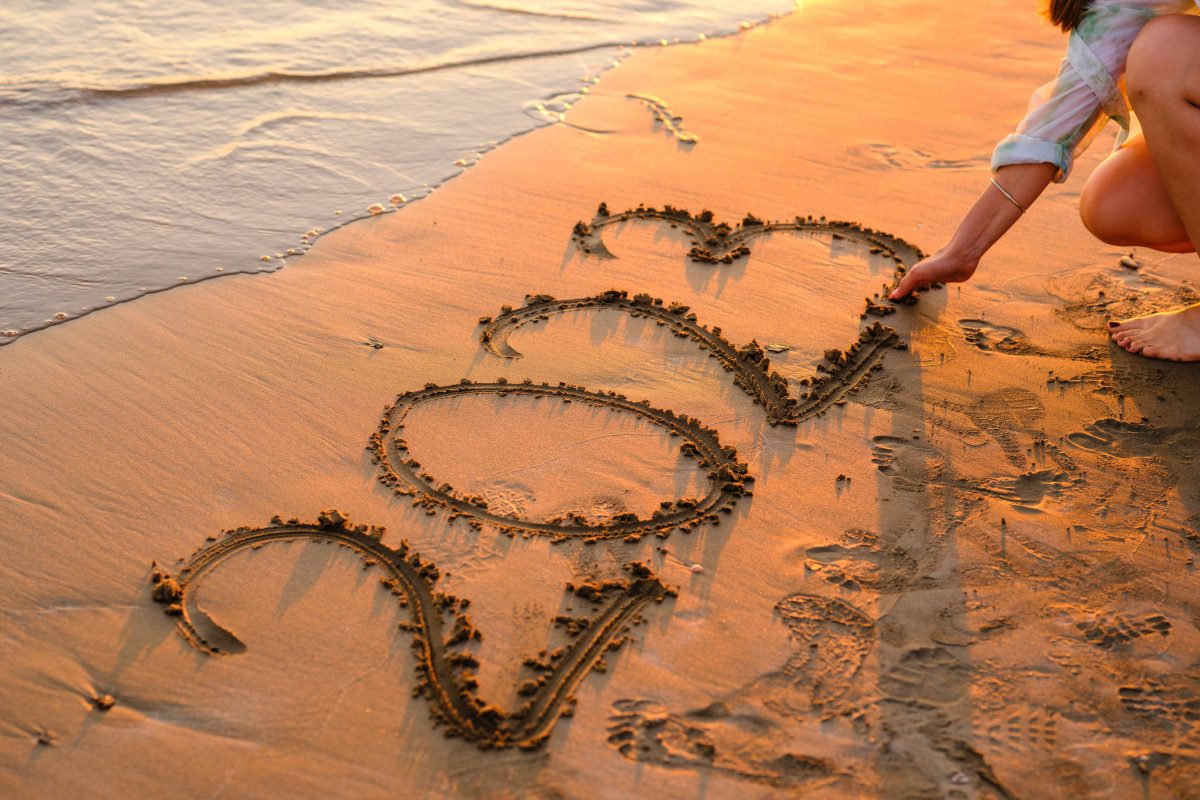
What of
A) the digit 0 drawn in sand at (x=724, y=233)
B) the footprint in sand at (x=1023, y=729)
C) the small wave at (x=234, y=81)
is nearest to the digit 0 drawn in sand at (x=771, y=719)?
the footprint in sand at (x=1023, y=729)

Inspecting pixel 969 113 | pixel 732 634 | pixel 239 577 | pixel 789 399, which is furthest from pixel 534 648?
pixel 969 113

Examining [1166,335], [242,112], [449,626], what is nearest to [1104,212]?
[1166,335]

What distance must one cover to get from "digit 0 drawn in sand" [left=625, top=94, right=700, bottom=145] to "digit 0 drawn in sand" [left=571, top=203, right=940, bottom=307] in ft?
2.54

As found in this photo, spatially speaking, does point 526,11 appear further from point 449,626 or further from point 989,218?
point 449,626

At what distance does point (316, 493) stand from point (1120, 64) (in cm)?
246

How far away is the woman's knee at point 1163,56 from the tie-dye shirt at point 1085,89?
0.16 ft

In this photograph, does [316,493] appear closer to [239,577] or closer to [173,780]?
[239,577]

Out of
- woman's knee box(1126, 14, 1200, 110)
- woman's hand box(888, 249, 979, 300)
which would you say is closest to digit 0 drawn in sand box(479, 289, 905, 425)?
woman's hand box(888, 249, 979, 300)

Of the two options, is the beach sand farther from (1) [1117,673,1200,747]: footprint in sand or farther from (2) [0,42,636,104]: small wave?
(2) [0,42,636,104]: small wave

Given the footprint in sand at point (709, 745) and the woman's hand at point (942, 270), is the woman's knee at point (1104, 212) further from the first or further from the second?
the footprint in sand at point (709, 745)

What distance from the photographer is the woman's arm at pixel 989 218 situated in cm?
307

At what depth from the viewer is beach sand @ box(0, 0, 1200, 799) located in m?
2.03

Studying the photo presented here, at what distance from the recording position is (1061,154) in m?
3.02

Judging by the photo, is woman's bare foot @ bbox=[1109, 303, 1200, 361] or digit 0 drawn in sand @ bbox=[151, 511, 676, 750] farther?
woman's bare foot @ bbox=[1109, 303, 1200, 361]
